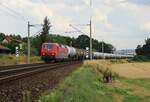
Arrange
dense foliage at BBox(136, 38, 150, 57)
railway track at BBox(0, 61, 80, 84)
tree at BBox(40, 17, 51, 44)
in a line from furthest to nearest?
dense foliage at BBox(136, 38, 150, 57) < tree at BBox(40, 17, 51, 44) < railway track at BBox(0, 61, 80, 84)

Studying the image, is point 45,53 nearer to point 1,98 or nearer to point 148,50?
point 1,98

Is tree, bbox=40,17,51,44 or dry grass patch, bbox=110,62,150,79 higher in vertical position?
tree, bbox=40,17,51,44

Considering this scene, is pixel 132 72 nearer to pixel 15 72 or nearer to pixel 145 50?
pixel 15 72

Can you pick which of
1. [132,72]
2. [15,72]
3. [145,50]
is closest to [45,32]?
[145,50]

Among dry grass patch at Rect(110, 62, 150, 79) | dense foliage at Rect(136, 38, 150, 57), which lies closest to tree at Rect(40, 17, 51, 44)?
dense foliage at Rect(136, 38, 150, 57)

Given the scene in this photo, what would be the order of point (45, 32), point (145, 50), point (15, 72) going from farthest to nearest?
point (145, 50) → point (45, 32) → point (15, 72)

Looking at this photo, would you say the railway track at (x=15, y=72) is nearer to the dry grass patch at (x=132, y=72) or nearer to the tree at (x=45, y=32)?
the dry grass patch at (x=132, y=72)

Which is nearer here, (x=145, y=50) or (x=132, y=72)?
(x=132, y=72)

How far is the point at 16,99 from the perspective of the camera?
47.2 ft

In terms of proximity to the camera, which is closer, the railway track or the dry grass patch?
the railway track

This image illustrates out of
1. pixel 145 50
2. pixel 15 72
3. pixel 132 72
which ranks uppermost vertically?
pixel 145 50

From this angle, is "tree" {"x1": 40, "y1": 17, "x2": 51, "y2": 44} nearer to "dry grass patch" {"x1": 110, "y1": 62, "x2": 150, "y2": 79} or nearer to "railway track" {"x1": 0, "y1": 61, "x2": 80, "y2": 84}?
"dry grass patch" {"x1": 110, "y1": 62, "x2": 150, "y2": 79}

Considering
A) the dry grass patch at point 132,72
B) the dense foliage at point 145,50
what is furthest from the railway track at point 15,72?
the dense foliage at point 145,50

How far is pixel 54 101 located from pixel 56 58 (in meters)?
49.4
